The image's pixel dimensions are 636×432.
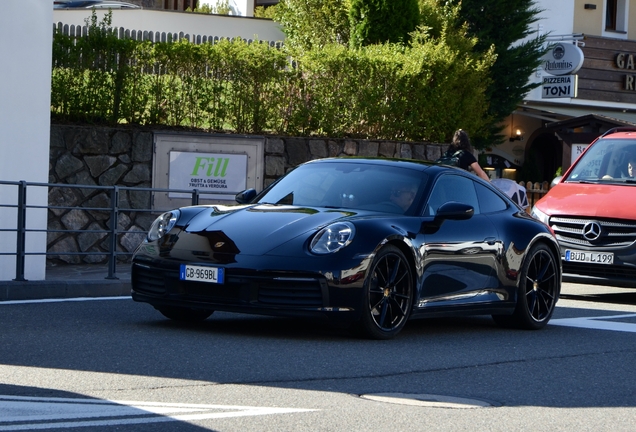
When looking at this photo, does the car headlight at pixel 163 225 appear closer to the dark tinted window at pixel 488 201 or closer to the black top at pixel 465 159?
the dark tinted window at pixel 488 201

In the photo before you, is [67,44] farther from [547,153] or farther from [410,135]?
[547,153]

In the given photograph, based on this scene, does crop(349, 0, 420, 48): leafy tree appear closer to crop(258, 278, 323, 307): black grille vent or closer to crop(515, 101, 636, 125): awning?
crop(515, 101, 636, 125): awning

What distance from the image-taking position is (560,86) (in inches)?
1167

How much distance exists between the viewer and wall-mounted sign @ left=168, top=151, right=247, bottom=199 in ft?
57.4

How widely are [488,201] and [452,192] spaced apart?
545 mm

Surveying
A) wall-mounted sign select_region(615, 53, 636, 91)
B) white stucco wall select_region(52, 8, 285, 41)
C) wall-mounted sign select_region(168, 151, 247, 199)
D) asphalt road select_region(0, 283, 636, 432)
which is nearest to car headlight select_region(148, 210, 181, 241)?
asphalt road select_region(0, 283, 636, 432)

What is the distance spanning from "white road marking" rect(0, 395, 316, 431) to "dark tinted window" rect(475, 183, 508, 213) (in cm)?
484

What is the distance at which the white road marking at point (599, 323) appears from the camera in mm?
11070

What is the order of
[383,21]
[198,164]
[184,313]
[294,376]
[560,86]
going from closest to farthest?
[294,376] → [184,313] → [198,164] → [383,21] → [560,86]

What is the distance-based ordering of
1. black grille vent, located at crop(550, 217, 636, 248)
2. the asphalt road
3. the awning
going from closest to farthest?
the asphalt road → black grille vent, located at crop(550, 217, 636, 248) → the awning

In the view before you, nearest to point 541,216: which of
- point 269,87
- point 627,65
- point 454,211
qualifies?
point 269,87

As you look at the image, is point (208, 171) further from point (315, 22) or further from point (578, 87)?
point (578, 87)

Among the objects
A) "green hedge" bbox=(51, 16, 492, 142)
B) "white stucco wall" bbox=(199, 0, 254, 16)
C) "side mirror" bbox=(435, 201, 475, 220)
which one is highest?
"white stucco wall" bbox=(199, 0, 254, 16)

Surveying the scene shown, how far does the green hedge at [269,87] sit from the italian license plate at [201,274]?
8646 mm
